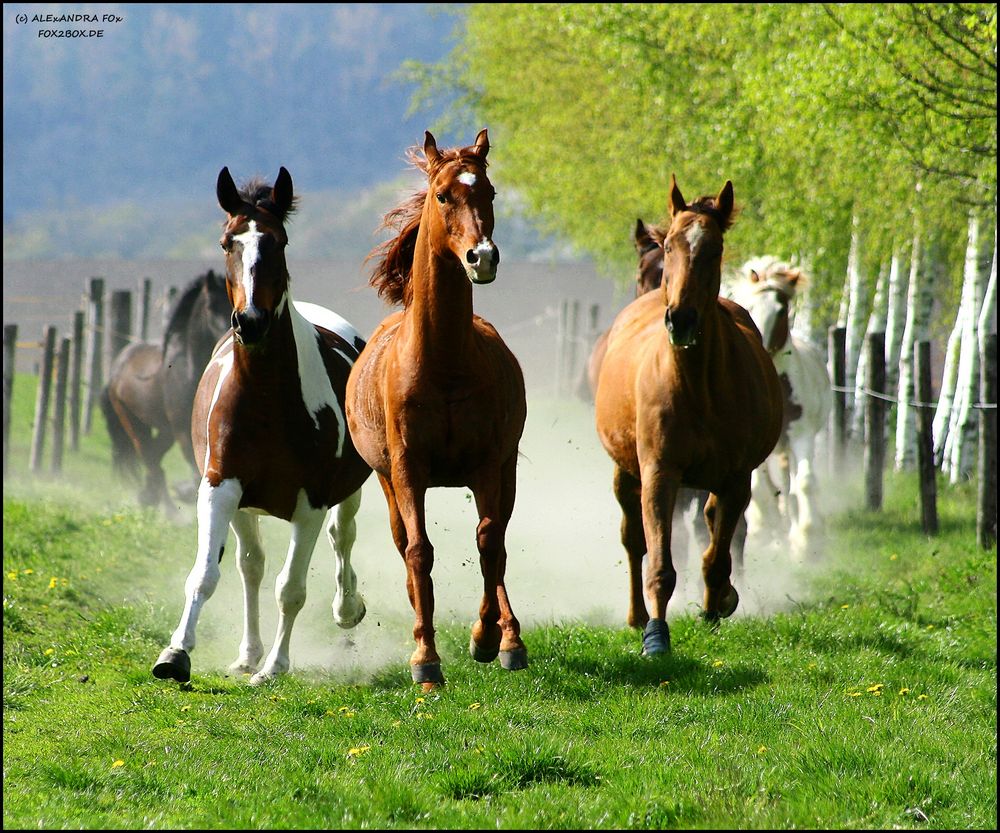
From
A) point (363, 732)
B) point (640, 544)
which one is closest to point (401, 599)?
point (640, 544)

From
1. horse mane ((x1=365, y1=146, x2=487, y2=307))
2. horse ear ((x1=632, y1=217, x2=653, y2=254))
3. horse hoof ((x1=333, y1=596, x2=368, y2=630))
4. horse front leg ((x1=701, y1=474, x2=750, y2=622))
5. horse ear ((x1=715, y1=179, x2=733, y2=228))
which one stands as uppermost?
horse ear ((x1=632, y1=217, x2=653, y2=254))

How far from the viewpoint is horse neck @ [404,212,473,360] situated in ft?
23.5

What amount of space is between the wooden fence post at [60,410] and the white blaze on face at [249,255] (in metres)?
13.4

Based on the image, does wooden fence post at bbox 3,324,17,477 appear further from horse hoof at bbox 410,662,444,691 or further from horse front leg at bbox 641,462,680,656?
horse hoof at bbox 410,662,444,691

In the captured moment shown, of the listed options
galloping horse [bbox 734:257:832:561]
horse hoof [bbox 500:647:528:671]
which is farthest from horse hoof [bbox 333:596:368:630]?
galloping horse [bbox 734:257:832:561]

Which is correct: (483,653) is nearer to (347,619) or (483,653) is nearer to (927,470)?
(347,619)

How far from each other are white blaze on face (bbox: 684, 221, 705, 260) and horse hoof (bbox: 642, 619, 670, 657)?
2.11 metres

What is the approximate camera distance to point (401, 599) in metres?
10.3

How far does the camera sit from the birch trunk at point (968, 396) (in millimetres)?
15461

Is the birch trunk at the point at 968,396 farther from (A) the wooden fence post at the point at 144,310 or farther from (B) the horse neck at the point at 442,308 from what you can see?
(A) the wooden fence post at the point at 144,310

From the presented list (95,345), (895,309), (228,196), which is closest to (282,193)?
(228,196)

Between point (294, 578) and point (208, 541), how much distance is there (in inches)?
32.6

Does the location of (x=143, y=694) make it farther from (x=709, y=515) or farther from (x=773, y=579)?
(x=773, y=579)

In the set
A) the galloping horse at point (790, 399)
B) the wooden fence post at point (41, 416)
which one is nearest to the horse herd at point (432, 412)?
the galloping horse at point (790, 399)
